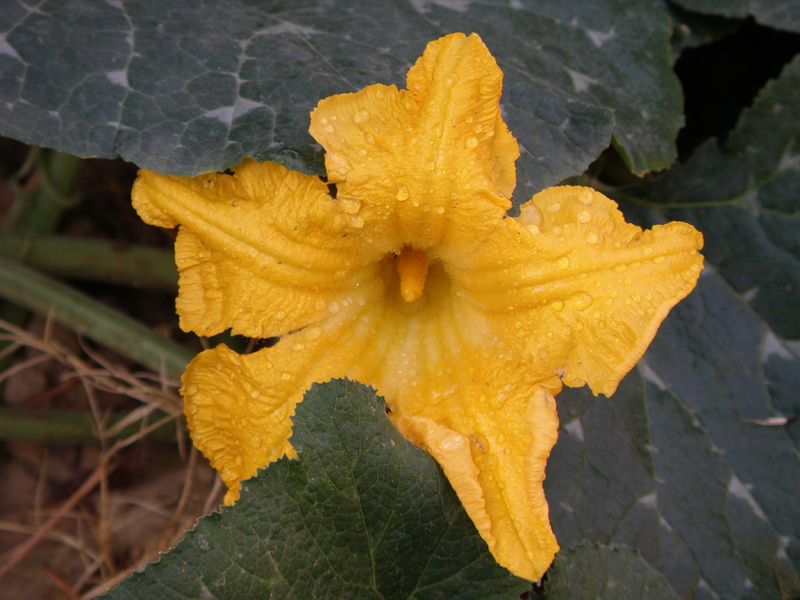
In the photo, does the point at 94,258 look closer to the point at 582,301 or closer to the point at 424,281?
the point at 424,281

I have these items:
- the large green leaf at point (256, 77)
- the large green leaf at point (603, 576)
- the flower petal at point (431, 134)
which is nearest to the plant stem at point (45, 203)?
the large green leaf at point (256, 77)

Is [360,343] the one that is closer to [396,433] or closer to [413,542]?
[396,433]

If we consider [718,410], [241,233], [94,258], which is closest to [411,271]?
[241,233]

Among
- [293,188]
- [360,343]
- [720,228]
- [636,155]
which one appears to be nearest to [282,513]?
[360,343]

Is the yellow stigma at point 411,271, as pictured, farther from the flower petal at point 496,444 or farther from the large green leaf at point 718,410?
the large green leaf at point 718,410

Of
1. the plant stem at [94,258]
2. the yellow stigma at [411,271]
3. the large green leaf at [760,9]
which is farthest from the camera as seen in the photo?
the plant stem at [94,258]
